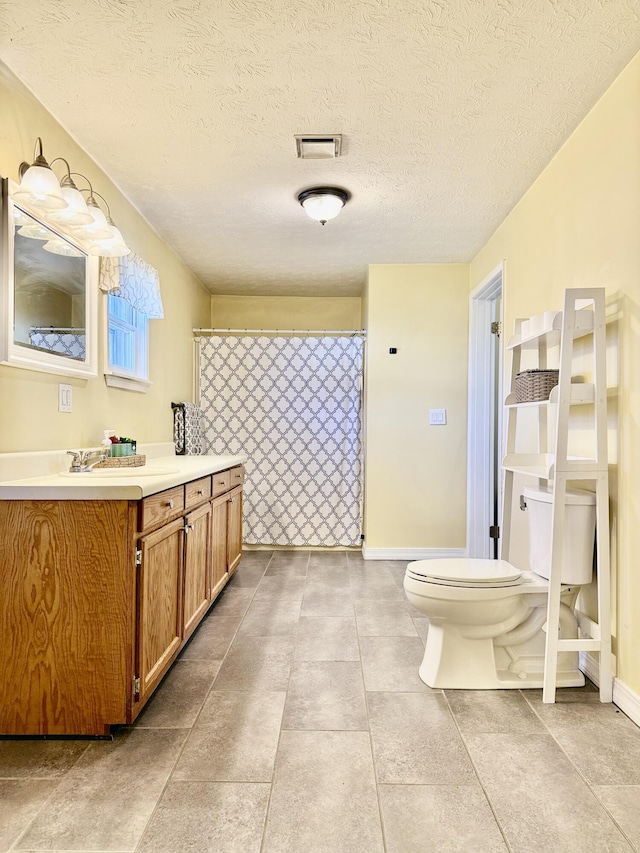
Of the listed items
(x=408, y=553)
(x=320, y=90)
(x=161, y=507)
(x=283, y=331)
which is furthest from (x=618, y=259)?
(x=283, y=331)

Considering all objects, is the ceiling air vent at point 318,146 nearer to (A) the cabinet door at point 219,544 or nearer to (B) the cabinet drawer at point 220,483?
(B) the cabinet drawer at point 220,483

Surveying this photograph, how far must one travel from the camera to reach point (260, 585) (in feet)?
10.8

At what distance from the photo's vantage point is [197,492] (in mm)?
2383

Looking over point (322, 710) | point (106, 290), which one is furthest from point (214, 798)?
point (106, 290)

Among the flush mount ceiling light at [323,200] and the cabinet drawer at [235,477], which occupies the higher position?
the flush mount ceiling light at [323,200]

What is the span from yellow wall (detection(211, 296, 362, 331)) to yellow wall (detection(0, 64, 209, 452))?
2.54ft

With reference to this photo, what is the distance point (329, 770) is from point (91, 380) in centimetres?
186

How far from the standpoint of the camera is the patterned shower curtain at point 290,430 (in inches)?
165

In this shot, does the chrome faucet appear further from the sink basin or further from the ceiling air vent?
the ceiling air vent

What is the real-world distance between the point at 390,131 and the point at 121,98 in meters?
1.07

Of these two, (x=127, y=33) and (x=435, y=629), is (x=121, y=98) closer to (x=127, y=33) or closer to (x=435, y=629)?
(x=127, y=33)

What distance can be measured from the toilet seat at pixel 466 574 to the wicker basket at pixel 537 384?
0.72 m

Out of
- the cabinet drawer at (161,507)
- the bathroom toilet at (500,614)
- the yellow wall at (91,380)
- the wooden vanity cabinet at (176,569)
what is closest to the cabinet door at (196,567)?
the wooden vanity cabinet at (176,569)

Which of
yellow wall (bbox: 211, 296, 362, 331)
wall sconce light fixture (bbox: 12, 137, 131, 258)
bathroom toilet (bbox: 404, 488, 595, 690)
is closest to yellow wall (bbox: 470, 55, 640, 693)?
bathroom toilet (bbox: 404, 488, 595, 690)
